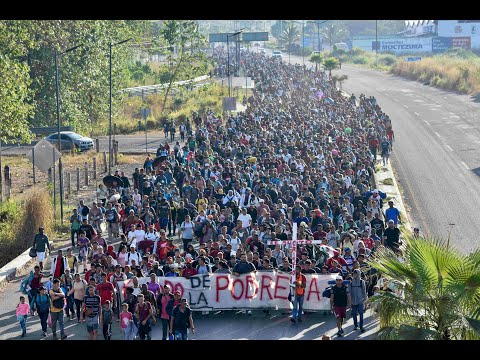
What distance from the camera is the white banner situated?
670 inches

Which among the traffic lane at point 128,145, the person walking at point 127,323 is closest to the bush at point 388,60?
the traffic lane at point 128,145

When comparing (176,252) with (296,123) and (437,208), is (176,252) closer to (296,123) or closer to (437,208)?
(437,208)

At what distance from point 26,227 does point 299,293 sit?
10637 millimetres

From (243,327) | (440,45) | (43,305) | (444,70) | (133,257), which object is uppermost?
(440,45)

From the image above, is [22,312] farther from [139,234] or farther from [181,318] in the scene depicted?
[139,234]

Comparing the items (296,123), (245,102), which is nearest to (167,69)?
(245,102)

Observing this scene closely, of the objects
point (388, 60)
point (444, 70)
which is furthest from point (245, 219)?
point (388, 60)

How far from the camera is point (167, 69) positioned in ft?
215

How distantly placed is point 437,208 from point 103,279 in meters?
15.1

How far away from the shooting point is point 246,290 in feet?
56.5

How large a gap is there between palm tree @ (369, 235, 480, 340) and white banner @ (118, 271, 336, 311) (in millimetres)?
6561

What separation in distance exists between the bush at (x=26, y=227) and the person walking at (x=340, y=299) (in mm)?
10916
